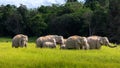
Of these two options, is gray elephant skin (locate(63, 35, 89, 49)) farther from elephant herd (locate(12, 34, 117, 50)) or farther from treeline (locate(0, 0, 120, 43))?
treeline (locate(0, 0, 120, 43))

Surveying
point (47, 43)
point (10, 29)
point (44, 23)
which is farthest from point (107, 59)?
point (10, 29)

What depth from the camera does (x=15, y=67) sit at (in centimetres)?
1260

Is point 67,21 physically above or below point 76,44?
above

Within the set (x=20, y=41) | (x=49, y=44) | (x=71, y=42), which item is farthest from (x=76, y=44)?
(x=20, y=41)

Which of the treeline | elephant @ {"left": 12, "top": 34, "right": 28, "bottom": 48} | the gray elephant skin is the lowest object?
the gray elephant skin

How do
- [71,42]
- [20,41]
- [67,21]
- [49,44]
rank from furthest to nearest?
[67,21] < [20,41] < [49,44] < [71,42]

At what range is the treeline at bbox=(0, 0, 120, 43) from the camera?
59.7 m

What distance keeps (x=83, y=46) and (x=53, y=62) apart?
11383mm

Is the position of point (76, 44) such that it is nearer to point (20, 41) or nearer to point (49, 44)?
point (49, 44)

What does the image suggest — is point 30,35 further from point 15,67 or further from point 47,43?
point 15,67

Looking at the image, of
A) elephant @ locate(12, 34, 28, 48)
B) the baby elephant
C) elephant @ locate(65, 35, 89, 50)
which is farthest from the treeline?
elephant @ locate(65, 35, 89, 50)

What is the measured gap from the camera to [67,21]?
71.8m

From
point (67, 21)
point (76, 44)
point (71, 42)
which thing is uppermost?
point (67, 21)

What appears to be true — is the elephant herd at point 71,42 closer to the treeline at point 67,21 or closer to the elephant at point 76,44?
the elephant at point 76,44
